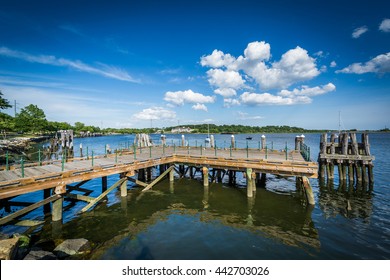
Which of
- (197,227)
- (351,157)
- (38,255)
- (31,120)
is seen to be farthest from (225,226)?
(31,120)

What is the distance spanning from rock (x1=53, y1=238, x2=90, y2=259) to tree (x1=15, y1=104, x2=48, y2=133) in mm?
75103

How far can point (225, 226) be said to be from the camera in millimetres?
12414

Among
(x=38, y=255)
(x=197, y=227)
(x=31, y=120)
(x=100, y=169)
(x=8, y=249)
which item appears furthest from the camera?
(x=31, y=120)

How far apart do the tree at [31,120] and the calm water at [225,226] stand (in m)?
68.1

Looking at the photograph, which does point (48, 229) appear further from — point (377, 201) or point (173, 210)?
point (377, 201)

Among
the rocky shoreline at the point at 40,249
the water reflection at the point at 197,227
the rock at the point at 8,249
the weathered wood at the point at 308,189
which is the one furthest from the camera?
the weathered wood at the point at 308,189

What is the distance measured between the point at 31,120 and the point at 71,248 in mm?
93447

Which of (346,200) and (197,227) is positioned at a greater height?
(197,227)

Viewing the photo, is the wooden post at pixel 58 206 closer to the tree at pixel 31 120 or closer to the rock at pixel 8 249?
Answer: the rock at pixel 8 249

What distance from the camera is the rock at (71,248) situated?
29.3 ft

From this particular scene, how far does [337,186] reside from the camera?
71.4ft

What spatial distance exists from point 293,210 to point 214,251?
26.0 feet

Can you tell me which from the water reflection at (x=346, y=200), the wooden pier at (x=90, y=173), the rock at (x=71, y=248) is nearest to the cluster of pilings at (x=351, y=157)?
the water reflection at (x=346, y=200)

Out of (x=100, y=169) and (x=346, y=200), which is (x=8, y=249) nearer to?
(x=100, y=169)
